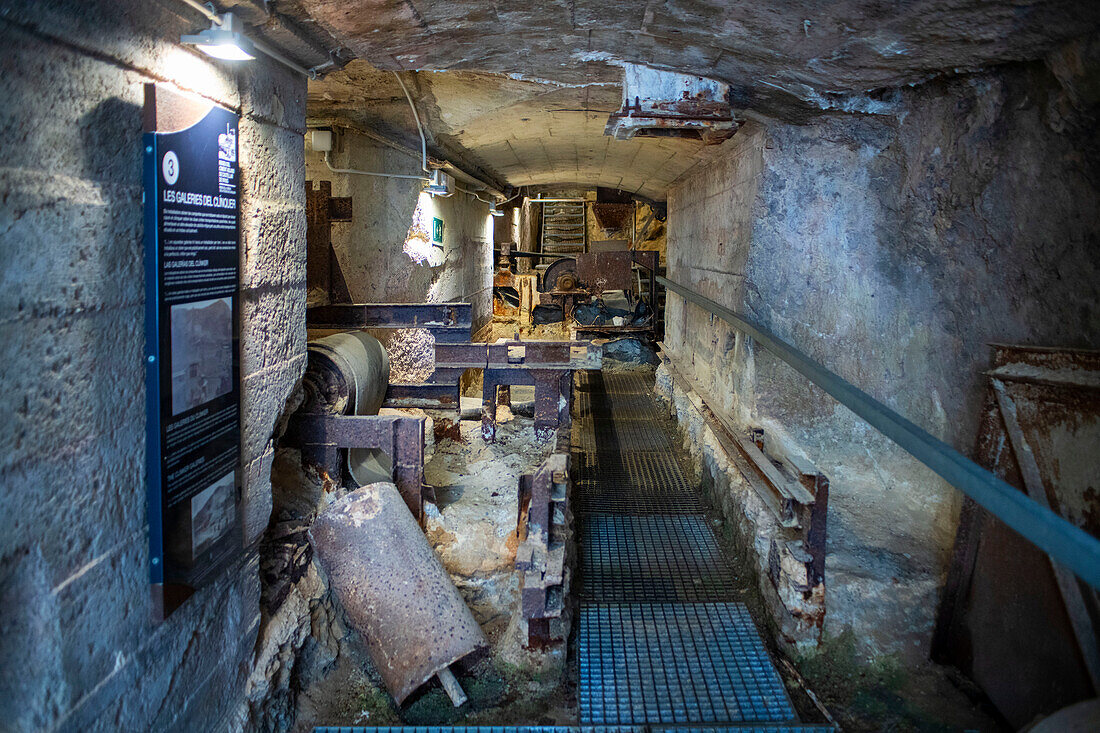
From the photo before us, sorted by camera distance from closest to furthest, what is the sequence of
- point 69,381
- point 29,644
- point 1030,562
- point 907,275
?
point 29,644
point 69,381
point 1030,562
point 907,275

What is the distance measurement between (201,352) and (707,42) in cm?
264

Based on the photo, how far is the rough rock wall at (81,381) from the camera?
5.52 ft

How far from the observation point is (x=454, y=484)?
493cm

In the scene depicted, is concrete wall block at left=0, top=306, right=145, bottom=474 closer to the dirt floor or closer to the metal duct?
the dirt floor

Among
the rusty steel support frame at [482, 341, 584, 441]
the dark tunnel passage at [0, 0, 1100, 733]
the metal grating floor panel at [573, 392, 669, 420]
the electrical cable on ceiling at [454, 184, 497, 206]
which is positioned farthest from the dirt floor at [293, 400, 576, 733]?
the electrical cable on ceiling at [454, 184, 497, 206]

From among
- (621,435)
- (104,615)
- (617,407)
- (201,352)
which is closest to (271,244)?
(201,352)

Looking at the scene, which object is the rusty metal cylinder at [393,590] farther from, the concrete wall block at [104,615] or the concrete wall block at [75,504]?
the concrete wall block at [75,504]

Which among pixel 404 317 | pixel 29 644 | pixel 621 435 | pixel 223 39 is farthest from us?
pixel 621 435

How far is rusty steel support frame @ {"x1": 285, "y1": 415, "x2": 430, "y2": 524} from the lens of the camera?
3.95 meters

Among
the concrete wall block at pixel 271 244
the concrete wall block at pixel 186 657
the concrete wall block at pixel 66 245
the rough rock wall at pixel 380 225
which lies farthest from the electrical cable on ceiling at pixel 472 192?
the concrete wall block at pixel 66 245

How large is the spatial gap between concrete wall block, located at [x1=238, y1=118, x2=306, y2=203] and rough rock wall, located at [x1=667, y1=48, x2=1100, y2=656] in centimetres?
309

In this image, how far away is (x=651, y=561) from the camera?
449cm

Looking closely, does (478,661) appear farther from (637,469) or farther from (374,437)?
(637,469)

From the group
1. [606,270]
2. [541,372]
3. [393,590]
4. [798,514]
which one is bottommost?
[393,590]
